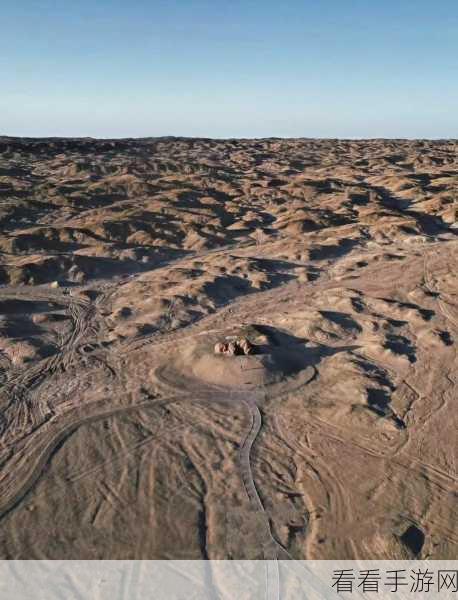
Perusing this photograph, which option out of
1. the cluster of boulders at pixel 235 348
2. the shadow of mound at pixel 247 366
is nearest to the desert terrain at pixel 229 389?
the shadow of mound at pixel 247 366

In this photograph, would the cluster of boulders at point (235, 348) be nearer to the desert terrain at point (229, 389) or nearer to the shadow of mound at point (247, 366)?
the shadow of mound at point (247, 366)

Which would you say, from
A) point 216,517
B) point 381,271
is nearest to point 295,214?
point 381,271

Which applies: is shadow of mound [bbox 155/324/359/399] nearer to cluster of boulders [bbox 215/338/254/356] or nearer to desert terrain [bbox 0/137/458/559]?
desert terrain [bbox 0/137/458/559]

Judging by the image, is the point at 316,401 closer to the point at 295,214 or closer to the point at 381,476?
the point at 381,476

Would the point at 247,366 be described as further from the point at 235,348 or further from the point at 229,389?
the point at 229,389

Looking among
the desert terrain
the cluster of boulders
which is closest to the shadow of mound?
the desert terrain

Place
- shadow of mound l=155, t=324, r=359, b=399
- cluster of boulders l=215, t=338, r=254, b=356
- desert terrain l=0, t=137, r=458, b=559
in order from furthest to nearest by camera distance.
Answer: cluster of boulders l=215, t=338, r=254, b=356, shadow of mound l=155, t=324, r=359, b=399, desert terrain l=0, t=137, r=458, b=559
